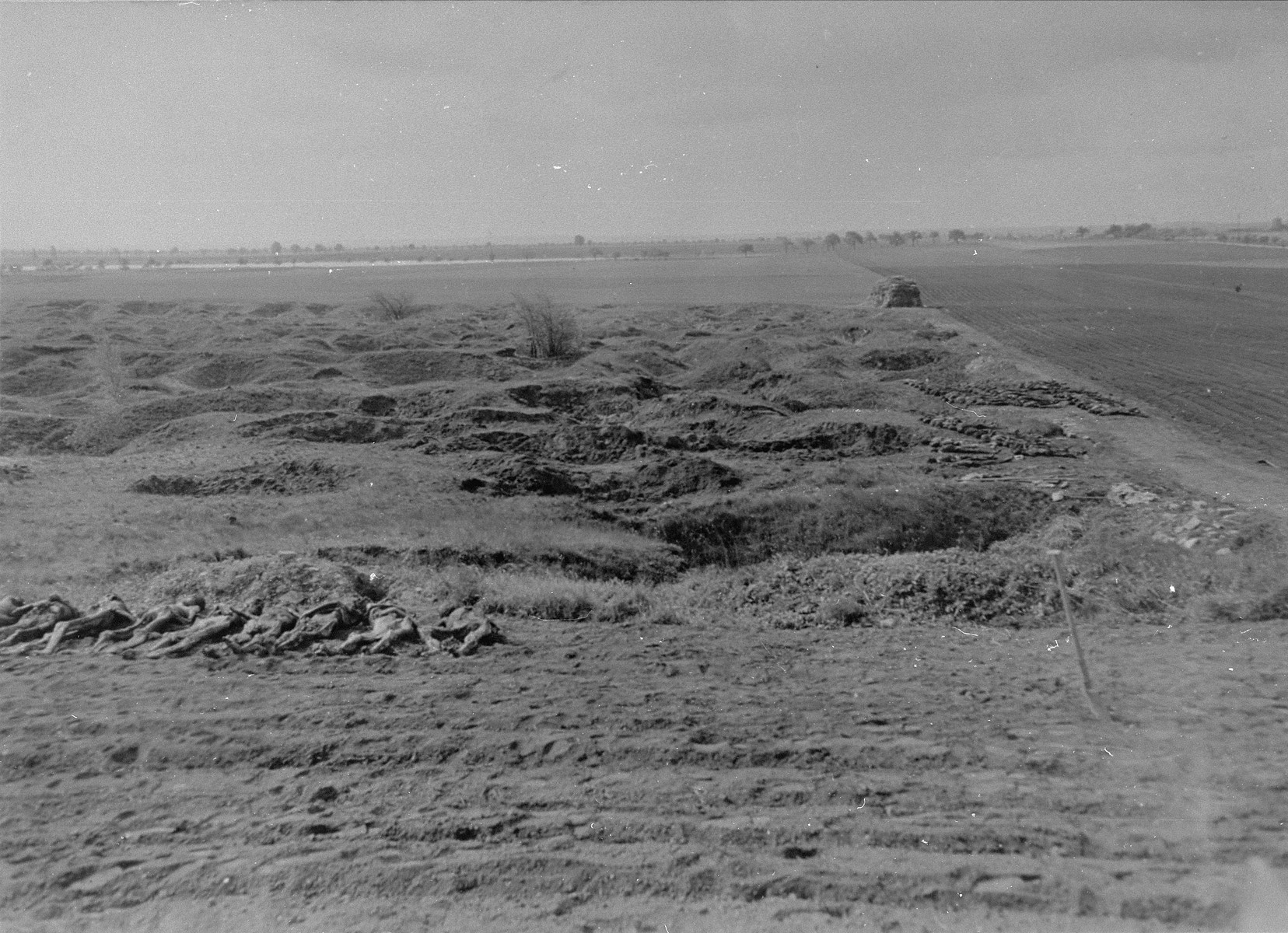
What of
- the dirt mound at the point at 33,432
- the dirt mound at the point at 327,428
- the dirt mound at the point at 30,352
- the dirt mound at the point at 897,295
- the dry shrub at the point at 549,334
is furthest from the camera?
the dirt mound at the point at 897,295

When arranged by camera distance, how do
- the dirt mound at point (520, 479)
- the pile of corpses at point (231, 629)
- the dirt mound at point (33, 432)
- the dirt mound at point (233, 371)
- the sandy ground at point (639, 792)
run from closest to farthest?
the sandy ground at point (639, 792) → the pile of corpses at point (231, 629) → the dirt mound at point (520, 479) → the dirt mound at point (33, 432) → the dirt mound at point (233, 371)

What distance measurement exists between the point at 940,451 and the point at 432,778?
13331 millimetres

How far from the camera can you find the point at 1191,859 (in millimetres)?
4430

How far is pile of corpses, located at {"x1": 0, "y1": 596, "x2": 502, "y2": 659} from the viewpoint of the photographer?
285 inches

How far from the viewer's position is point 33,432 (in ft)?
65.3

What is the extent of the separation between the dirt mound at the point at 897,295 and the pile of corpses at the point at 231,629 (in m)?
43.4

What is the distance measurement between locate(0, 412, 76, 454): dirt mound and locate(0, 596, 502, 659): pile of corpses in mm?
12987

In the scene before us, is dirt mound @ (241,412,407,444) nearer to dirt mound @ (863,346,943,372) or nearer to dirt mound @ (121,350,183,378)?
dirt mound @ (121,350,183,378)

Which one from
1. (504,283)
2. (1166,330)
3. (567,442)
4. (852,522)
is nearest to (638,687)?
(852,522)

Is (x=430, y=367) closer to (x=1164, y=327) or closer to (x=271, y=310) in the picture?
(x=1164, y=327)

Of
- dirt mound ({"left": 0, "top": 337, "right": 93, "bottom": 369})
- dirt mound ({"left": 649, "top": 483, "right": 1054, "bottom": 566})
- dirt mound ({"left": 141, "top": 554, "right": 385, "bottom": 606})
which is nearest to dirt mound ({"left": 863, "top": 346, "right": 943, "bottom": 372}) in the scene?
dirt mound ({"left": 649, "top": 483, "right": 1054, "bottom": 566})

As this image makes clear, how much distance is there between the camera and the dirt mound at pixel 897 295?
48562 millimetres

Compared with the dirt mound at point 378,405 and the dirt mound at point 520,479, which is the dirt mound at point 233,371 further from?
the dirt mound at point 520,479

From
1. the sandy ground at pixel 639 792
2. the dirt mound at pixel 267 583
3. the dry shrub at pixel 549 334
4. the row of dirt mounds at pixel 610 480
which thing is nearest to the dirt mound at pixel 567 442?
the row of dirt mounds at pixel 610 480
